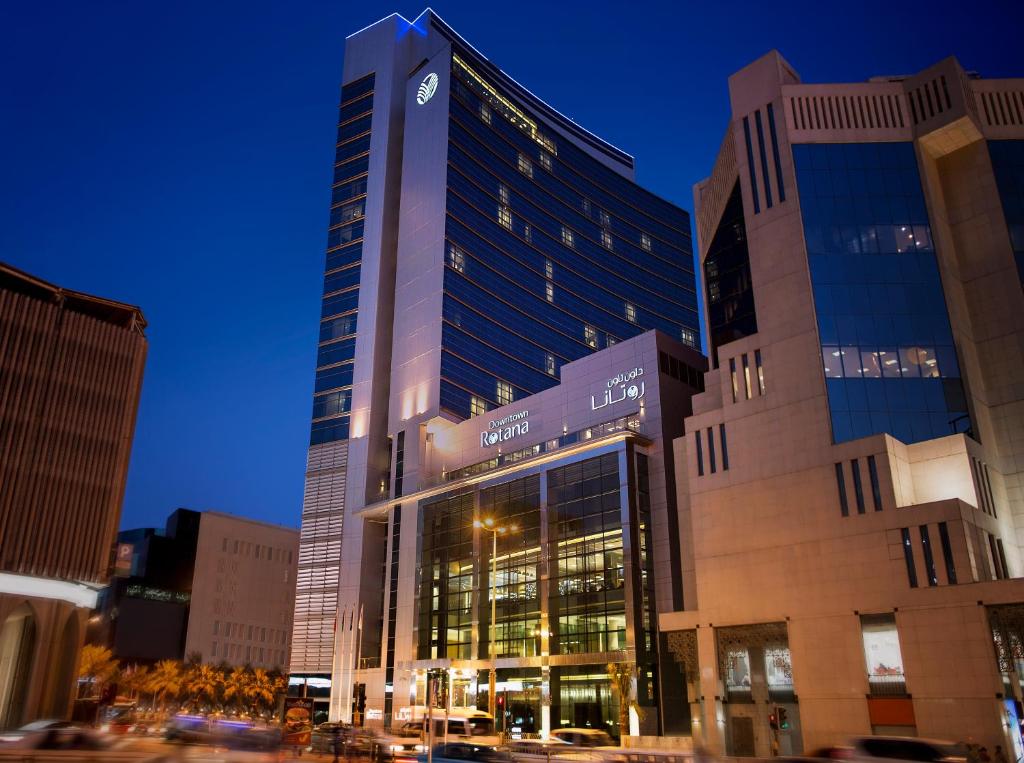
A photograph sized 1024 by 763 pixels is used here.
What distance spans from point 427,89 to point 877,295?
84326 millimetres

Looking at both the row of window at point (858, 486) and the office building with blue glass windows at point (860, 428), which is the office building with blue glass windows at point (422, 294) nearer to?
the office building with blue glass windows at point (860, 428)

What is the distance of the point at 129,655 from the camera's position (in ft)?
529

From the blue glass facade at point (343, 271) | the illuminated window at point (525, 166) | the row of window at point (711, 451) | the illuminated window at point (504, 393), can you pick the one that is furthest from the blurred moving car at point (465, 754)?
the illuminated window at point (525, 166)

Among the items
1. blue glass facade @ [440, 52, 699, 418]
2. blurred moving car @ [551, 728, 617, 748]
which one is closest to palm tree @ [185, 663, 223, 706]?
blue glass facade @ [440, 52, 699, 418]

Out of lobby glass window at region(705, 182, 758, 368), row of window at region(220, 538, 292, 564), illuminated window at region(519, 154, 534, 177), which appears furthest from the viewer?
row of window at region(220, 538, 292, 564)

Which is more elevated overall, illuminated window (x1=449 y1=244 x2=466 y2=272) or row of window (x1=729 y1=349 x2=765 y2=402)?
illuminated window (x1=449 y1=244 x2=466 y2=272)

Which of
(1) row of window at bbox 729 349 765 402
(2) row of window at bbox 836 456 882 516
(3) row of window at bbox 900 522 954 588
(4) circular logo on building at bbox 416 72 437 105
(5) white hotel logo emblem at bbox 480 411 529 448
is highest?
(4) circular logo on building at bbox 416 72 437 105

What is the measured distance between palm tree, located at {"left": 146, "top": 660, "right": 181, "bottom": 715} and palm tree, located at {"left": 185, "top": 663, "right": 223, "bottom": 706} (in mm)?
1614

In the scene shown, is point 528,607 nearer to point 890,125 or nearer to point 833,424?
point 833,424

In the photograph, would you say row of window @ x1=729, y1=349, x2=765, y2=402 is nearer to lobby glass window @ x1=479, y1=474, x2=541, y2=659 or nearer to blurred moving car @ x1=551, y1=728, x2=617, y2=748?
lobby glass window @ x1=479, y1=474, x2=541, y2=659

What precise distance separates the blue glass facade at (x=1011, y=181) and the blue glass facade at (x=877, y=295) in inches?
271

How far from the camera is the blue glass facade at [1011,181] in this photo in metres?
60.3

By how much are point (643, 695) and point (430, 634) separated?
88.1ft

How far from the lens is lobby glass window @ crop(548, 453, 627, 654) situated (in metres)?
64.7
